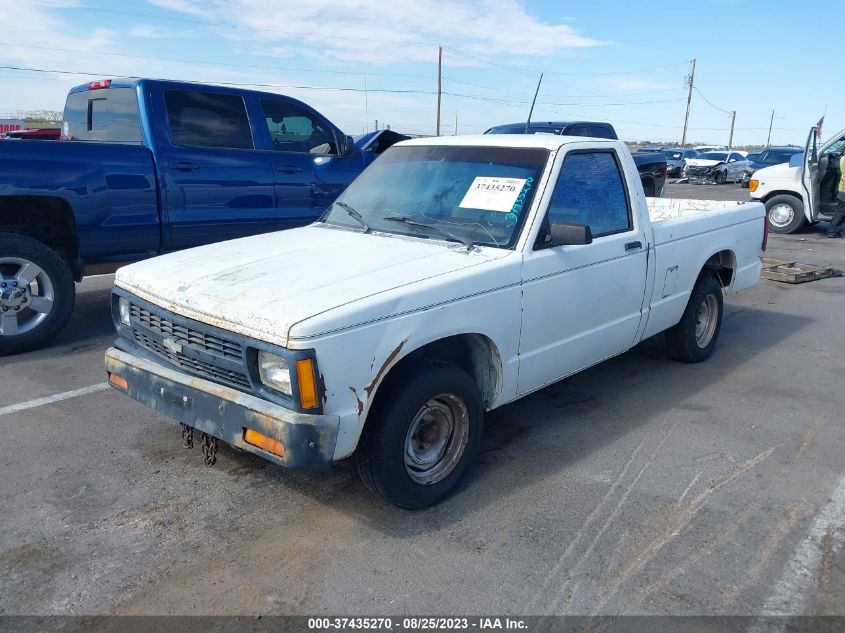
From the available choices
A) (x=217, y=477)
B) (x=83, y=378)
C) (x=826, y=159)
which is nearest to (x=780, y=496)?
(x=217, y=477)

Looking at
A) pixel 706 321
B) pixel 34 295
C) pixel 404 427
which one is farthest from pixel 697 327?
pixel 34 295

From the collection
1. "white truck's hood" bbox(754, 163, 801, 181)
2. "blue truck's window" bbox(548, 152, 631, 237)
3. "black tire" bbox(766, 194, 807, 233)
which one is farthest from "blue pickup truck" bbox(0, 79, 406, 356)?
"black tire" bbox(766, 194, 807, 233)

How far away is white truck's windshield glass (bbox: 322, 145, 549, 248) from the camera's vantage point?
153 inches

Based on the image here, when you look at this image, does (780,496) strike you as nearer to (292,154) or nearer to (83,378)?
(83,378)

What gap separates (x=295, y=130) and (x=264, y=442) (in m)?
4.84

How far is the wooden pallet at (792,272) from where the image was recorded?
9141 millimetres

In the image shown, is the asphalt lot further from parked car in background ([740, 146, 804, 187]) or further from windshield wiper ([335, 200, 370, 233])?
parked car in background ([740, 146, 804, 187])

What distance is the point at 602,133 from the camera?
13.2 meters

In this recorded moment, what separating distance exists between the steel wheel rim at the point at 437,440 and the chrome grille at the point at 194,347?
863 mm

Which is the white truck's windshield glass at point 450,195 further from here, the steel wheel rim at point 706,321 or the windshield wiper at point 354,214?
the steel wheel rim at point 706,321

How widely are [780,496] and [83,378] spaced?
458 centimetres

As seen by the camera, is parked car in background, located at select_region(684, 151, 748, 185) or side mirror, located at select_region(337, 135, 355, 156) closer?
side mirror, located at select_region(337, 135, 355, 156)

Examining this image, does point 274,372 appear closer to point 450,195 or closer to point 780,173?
point 450,195

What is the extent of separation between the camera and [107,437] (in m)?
4.23
